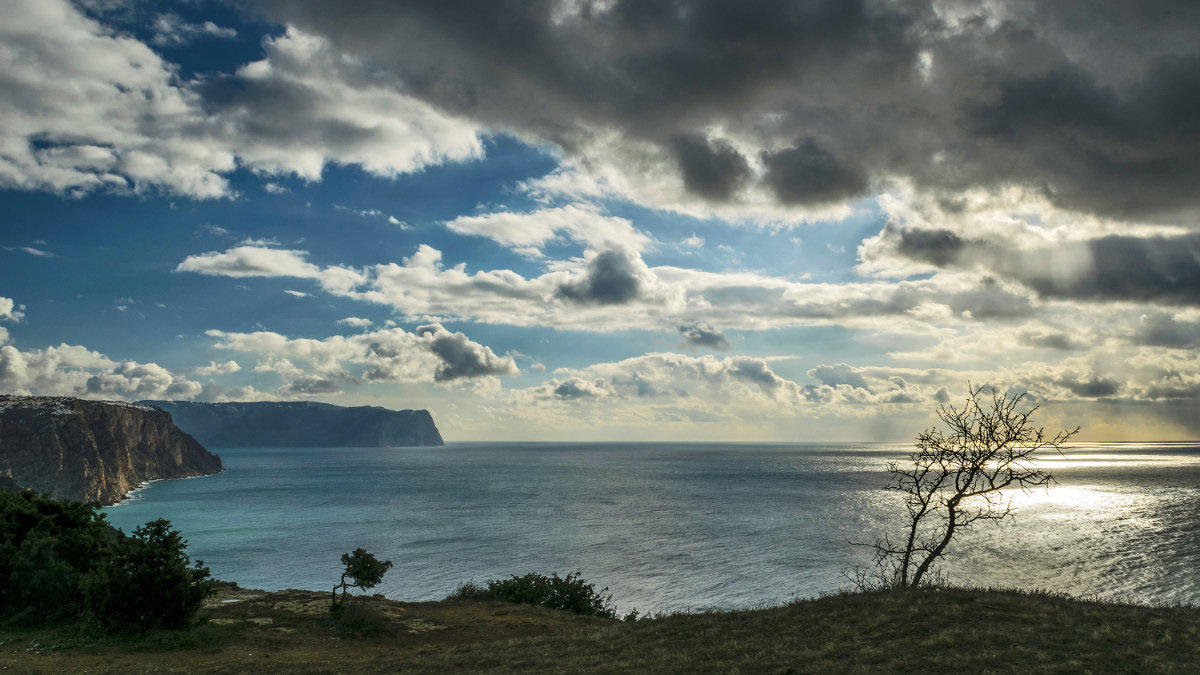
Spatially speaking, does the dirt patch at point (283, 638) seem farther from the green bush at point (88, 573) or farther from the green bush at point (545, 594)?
the green bush at point (545, 594)

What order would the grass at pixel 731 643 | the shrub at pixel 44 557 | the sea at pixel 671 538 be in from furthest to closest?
the sea at pixel 671 538 → the shrub at pixel 44 557 → the grass at pixel 731 643

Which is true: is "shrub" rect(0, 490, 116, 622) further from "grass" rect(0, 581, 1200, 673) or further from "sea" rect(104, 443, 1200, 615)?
"sea" rect(104, 443, 1200, 615)

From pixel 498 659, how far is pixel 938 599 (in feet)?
40.3

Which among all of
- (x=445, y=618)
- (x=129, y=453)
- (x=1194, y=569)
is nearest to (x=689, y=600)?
(x=445, y=618)

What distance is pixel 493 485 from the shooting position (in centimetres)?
13650

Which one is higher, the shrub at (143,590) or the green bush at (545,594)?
the shrub at (143,590)

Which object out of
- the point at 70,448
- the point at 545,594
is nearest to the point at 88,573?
the point at 545,594

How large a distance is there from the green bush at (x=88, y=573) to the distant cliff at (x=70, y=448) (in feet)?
275

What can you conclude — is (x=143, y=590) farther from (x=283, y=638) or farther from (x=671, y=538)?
(x=671, y=538)

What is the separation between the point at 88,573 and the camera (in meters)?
22.5

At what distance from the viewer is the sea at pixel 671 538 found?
46656 mm

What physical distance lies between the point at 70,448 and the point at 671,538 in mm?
124252

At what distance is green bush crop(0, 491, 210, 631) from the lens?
780 inches

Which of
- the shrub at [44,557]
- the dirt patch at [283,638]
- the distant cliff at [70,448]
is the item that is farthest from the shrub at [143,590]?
the distant cliff at [70,448]
